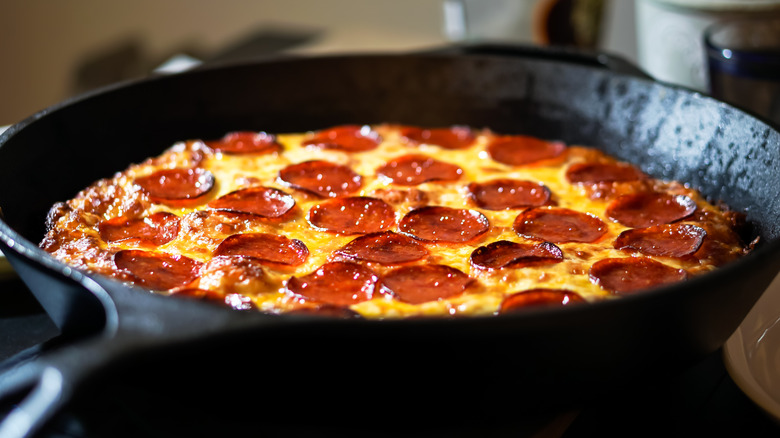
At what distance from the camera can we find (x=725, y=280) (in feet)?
3.78

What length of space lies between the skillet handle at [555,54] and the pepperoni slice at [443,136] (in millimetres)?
260

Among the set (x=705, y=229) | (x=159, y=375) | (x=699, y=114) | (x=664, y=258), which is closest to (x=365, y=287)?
(x=159, y=375)

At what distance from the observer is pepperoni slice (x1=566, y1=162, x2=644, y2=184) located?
207 centimetres

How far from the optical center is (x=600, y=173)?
6.86 ft

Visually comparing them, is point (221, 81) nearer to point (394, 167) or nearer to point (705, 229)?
point (394, 167)

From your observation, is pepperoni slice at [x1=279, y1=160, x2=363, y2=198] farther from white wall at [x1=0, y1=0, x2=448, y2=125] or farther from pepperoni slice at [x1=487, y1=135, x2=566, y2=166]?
white wall at [x1=0, y1=0, x2=448, y2=125]

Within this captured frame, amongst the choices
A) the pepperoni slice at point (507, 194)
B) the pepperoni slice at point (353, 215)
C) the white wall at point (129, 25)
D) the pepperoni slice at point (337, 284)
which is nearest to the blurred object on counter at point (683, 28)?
the pepperoni slice at point (507, 194)

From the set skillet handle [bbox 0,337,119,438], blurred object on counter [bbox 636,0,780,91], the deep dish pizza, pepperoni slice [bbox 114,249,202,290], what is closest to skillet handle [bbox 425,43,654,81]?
the deep dish pizza

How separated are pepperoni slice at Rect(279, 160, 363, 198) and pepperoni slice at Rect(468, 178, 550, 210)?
298 millimetres

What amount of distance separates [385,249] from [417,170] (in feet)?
1.53

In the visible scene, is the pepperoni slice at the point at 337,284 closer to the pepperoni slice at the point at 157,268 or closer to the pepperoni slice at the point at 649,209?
the pepperoni slice at the point at 157,268

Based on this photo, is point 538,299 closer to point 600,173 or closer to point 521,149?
point 600,173

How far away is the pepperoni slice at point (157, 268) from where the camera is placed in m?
1.56

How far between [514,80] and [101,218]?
118cm
